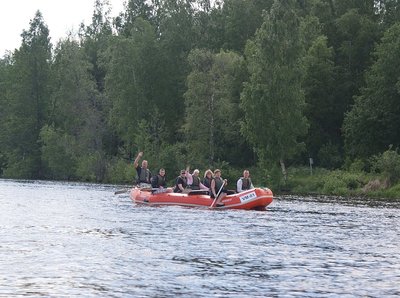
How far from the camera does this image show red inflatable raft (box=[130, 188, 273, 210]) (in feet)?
101

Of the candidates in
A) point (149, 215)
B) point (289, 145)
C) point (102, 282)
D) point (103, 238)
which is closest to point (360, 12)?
point (289, 145)

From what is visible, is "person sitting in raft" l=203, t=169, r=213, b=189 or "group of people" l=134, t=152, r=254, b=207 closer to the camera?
"group of people" l=134, t=152, r=254, b=207

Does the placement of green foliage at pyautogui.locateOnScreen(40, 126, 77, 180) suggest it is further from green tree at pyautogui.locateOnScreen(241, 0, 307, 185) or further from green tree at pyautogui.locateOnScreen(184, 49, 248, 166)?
green tree at pyautogui.locateOnScreen(241, 0, 307, 185)

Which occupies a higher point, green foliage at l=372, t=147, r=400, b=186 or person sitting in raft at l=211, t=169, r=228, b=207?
green foliage at l=372, t=147, r=400, b=186

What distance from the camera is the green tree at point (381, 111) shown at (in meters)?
56.9

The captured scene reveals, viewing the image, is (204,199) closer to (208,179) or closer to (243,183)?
(243,183)

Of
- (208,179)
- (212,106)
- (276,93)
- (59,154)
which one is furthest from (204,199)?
(59,154)

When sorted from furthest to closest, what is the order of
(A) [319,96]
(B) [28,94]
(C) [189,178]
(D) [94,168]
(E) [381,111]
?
1. (B) [28,94]
2. (D) [94,168]
3. (A) [319,96]
4. (E) [381,111]
5. (C) [189,178]

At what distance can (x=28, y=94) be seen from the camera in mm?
90750

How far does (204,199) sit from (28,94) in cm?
6294

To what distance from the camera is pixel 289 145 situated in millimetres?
57594

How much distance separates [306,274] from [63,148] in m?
68.2

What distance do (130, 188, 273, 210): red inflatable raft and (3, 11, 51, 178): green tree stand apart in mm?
56750

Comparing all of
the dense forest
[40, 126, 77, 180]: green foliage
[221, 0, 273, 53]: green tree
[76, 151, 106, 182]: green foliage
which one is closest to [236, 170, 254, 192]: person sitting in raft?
the dense forest
